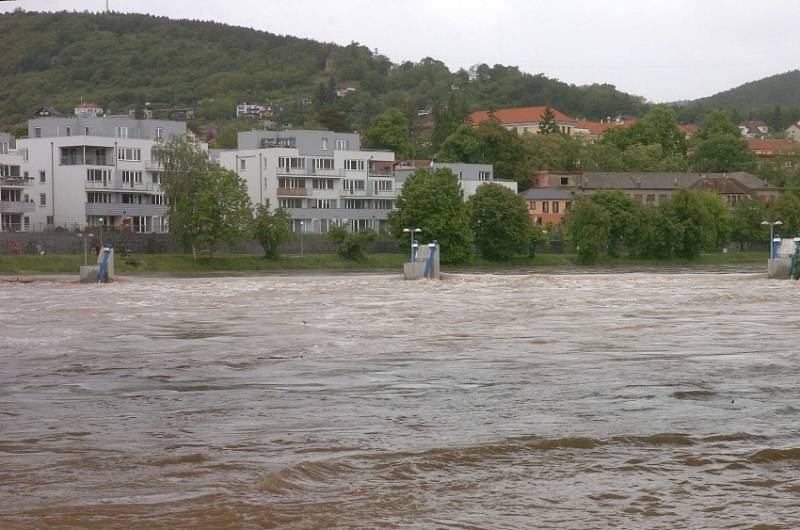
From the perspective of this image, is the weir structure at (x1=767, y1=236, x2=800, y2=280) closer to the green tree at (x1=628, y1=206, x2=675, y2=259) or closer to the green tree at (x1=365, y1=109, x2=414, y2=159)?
the green tree at (x1=628, y1=206, x2=675, y2=259)

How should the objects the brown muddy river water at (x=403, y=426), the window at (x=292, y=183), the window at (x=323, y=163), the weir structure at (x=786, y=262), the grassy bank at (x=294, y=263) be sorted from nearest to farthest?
the brown muddy river water at (x=403, y=426) < the weir structure at (x=786, y=262) < the grassy bank at (x=294, y=263) < the window at (x=292, y=183) < the window at (x=323, y=163)

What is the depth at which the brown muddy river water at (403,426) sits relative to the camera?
12.1m

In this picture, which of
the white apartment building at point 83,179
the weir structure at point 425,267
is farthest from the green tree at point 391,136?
the weir structure at point 425,267

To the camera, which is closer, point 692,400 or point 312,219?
point 692,400

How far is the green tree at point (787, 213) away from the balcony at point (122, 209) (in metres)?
67.0

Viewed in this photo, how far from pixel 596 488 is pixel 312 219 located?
115 meters

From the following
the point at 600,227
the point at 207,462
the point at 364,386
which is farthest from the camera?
the point at 600,227

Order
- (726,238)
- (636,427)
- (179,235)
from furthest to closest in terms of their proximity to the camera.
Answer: (726,238), (179,235), (636,427)

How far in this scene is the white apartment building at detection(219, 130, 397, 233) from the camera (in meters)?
125

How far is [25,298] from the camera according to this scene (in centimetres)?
5134

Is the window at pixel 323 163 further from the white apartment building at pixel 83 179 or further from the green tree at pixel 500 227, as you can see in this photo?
the green tree at pixel 500 227

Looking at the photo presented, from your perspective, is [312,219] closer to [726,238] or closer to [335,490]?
[726,238]

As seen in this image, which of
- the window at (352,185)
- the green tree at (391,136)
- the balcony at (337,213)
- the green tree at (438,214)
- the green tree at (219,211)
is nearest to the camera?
the green tree at (219,211)

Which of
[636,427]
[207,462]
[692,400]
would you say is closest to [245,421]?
[207,462]
